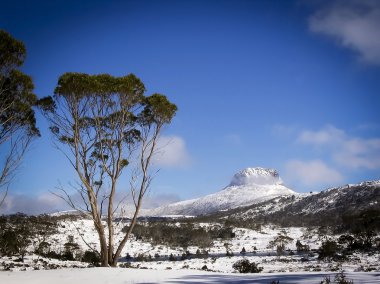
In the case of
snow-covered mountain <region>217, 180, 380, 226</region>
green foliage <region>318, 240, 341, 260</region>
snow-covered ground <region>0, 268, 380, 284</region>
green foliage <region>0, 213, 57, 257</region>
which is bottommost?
green foliage <region>318, 240, 341, 260</region>

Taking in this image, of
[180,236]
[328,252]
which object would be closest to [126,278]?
[328,252]

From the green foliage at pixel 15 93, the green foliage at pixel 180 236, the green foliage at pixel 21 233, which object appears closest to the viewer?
the green foliage at pixel 15 93

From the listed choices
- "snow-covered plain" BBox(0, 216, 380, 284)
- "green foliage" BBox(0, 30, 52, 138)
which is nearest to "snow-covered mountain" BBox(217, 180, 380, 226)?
"snow-covered plain" BBox(0, 216, 380, 284)

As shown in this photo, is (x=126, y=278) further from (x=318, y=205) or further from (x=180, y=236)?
(x=318, y=205)

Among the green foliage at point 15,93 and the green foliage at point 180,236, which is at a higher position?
the green foliage at point 15,93

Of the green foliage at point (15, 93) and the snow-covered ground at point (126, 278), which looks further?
the green foliage at point (15, 93)

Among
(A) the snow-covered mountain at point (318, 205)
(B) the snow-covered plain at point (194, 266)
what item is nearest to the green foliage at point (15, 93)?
(B) the snow-covered plain at point (194, 266)

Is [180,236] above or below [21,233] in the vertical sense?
below

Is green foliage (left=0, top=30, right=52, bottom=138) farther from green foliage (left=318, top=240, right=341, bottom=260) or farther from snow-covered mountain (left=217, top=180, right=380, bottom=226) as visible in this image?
snow-covered mountain (left=217, top=180, right=380, bottom=226)

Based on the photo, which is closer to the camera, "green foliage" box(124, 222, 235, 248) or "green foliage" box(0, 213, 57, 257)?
"green foliage" box(0, 213, 57, 257)

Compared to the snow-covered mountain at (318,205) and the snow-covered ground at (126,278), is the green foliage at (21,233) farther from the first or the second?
the snow-covered mountain at (318,205)

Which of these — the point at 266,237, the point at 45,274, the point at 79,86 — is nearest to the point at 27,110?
the point at 79,86

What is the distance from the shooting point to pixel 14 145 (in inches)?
675

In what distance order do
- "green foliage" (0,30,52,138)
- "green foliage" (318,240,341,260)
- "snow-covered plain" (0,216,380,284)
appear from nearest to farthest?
"snow-covered plain" (0,216,380,284)
"green foliage" (0,30,52,138)
"green foliage" (318,240,341,260)
